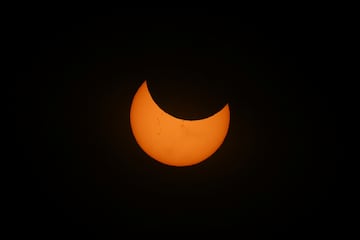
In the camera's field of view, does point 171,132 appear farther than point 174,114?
Yes

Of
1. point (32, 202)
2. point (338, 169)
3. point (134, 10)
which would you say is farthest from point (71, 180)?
point (338, 169)

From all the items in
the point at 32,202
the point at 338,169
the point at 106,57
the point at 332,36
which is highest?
the point at 332,36

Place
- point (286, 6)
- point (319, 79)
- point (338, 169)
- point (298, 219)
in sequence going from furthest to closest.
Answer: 1. point (298, 219)
2. point (338, 169)
3. point (319, 79)
4. point (286, 6)

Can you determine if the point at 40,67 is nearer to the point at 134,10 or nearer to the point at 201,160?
the point at 134,10
